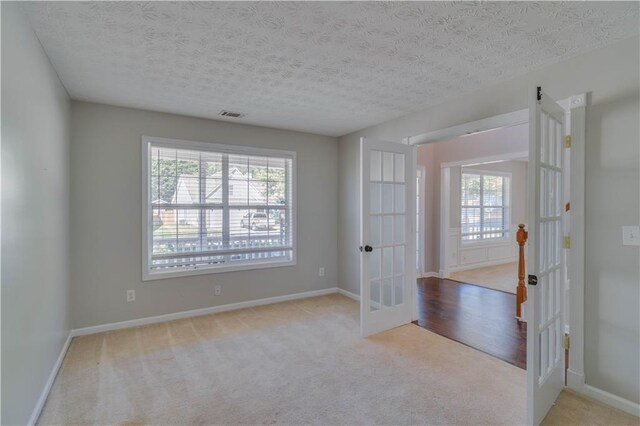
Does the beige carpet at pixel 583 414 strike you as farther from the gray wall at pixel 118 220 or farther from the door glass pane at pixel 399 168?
the gray wall at pixel 118 220

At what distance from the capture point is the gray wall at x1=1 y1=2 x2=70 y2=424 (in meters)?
1.58

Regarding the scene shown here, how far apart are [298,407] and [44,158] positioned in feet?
8.15

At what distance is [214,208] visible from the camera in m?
4.04

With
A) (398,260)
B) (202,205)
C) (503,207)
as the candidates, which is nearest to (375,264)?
(398,260)

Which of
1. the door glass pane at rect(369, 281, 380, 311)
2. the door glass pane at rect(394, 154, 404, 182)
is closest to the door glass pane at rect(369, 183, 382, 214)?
the door glass pane at rect(394, 154, 404, 182)

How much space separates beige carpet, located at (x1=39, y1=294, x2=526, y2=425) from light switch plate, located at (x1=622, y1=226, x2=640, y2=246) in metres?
1.23

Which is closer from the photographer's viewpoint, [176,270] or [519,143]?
[176,270]

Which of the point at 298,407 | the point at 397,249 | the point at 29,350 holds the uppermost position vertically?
the point at 397,249

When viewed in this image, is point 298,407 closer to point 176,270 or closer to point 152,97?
point 176,270

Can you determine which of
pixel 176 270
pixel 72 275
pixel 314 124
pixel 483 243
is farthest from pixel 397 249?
pixel 483 243

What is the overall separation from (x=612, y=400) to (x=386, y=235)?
2073 millimetres

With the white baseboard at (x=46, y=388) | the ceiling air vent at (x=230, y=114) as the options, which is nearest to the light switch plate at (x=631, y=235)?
the ceiling air vent at (x=230, y=114)

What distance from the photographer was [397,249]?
11.7ft

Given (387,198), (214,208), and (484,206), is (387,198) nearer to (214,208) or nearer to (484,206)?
(214,208)
